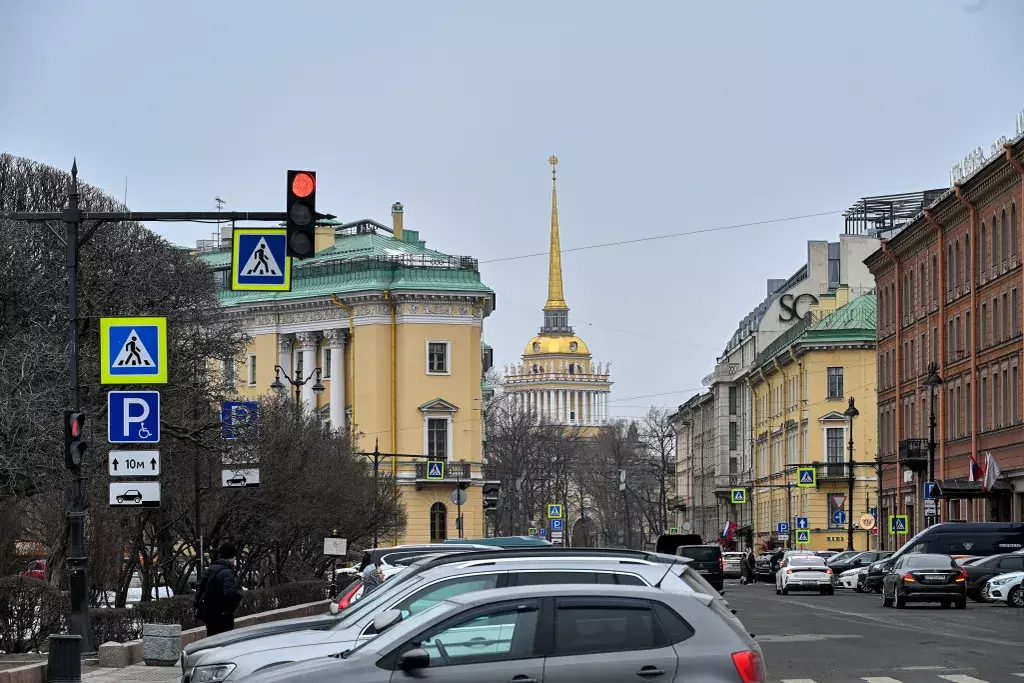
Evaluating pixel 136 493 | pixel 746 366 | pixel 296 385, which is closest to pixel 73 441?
pixel 136 493

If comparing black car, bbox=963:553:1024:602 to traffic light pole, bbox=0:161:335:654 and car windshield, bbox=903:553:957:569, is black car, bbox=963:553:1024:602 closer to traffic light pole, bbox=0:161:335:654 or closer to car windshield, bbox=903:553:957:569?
car windshield, bbox=903:553:957:569

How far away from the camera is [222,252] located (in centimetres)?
11031

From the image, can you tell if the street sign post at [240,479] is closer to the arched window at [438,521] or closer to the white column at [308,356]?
the arched window at [438,521]

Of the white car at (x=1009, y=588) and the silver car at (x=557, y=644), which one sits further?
the white car at (x=1009, y=588)

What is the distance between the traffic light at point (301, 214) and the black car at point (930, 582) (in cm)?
2498

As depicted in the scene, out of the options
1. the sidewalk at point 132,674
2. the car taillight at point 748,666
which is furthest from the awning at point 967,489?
the car taillight at point 748,666

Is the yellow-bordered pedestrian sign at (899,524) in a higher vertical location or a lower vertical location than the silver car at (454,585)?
lower

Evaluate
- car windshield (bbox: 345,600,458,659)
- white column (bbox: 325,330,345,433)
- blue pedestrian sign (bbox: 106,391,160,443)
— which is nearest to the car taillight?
car windshield (bbox: 345,600,458,659)

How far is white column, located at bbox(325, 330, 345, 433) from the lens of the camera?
344ft

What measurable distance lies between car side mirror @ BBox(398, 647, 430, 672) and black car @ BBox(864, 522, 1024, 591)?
43867 mm

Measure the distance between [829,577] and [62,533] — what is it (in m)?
33.6

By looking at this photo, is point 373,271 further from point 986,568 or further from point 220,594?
point 220,594

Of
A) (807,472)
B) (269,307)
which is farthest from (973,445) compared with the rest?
(269,307)

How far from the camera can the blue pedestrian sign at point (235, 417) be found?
37219 mm
